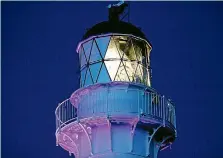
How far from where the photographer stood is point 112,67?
2970 centimetres

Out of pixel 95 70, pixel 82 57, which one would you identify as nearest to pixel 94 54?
pixel 95 70

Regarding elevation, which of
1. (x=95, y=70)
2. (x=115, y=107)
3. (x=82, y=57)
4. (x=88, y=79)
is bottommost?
(x=115, y=107)

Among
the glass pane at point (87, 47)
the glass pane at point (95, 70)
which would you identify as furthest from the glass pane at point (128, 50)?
the glass pane at point (87, 47)

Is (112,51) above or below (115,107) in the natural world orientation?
above

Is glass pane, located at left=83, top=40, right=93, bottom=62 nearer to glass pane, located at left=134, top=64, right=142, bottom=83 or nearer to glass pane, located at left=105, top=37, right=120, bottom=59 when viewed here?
glass pane, located at left=105, top=37, right=120, bottom=59

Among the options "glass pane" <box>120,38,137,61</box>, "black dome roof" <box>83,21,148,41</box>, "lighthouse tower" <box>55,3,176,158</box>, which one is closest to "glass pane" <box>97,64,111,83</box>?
"lighthouse tower" <box>55,3,176,158</box>

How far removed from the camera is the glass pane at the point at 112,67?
97.2ft

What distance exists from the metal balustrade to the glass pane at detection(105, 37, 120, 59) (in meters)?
1.51

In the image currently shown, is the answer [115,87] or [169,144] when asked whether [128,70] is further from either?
[169,144]

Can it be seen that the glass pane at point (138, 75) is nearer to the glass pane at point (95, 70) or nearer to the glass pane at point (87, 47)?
the glass pane at point (95, 70)

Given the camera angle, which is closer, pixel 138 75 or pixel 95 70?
pixel 95 70

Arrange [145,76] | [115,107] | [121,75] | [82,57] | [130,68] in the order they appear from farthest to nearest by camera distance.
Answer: [82,57] < [145,76] < [130,68] < [121,75] < [115,107]

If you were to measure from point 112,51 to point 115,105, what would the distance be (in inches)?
89.5

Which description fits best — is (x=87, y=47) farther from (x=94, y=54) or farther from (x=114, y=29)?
(x=114, y=29)
